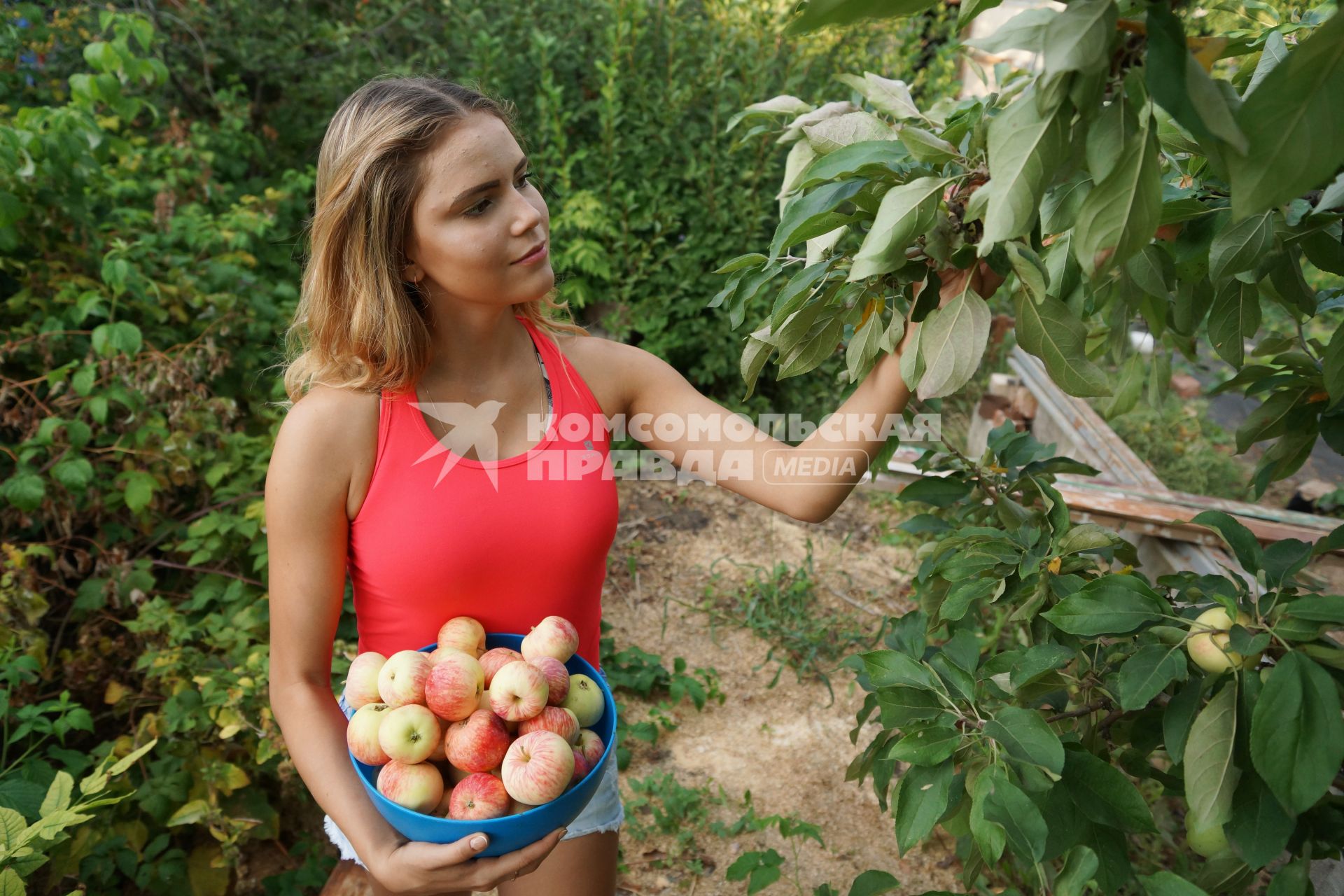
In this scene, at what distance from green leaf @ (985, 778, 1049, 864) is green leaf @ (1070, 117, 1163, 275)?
1.66ft

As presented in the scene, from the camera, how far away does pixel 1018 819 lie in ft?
2.77

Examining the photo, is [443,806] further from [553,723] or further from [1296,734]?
[1296,734]

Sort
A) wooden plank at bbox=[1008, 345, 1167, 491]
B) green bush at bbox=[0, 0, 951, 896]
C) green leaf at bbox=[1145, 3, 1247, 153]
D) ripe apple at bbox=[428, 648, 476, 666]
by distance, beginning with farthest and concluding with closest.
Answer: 1. wooden plank at bbox=[1008, 345, 1167, 491]
2. green bush at bbox=[0, 0, 951, 896]
3. ripe apple at bbox=[428, 648, 476, 666]
4. green leaf at bbox=[1145, 3, 1247, 153]

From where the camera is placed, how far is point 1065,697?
129cm

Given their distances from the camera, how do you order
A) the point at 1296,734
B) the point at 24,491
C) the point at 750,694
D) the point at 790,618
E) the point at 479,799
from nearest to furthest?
the point at 1296,734
the point at 479,799
the point at 24,491
the point at 750,694
the point at 790,618

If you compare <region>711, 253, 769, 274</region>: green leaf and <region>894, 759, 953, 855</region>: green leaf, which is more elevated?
<region>711, 253, 769, 274</region>: green leaf

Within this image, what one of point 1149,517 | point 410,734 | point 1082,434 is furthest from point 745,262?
point 1082,434

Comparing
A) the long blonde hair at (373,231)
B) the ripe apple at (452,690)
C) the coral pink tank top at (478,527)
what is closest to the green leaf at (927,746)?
the ripe apple at (452,690)

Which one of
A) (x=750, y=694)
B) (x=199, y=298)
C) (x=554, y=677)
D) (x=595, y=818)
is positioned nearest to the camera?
(x=554, y=677)

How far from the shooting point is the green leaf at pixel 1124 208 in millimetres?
603

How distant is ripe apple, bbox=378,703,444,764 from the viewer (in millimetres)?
1188

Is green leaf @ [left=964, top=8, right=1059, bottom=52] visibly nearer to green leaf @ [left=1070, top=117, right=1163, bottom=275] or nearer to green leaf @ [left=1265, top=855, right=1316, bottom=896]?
green leaf @ [left=1070, top=117, right=1163, bottom=275]

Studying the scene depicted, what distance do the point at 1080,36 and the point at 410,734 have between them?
3.55 ft

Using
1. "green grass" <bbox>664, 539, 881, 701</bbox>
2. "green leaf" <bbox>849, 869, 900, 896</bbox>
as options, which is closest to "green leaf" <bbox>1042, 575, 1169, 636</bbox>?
"green leaf" <bbox>849, 869, 900, 896</bbox>
